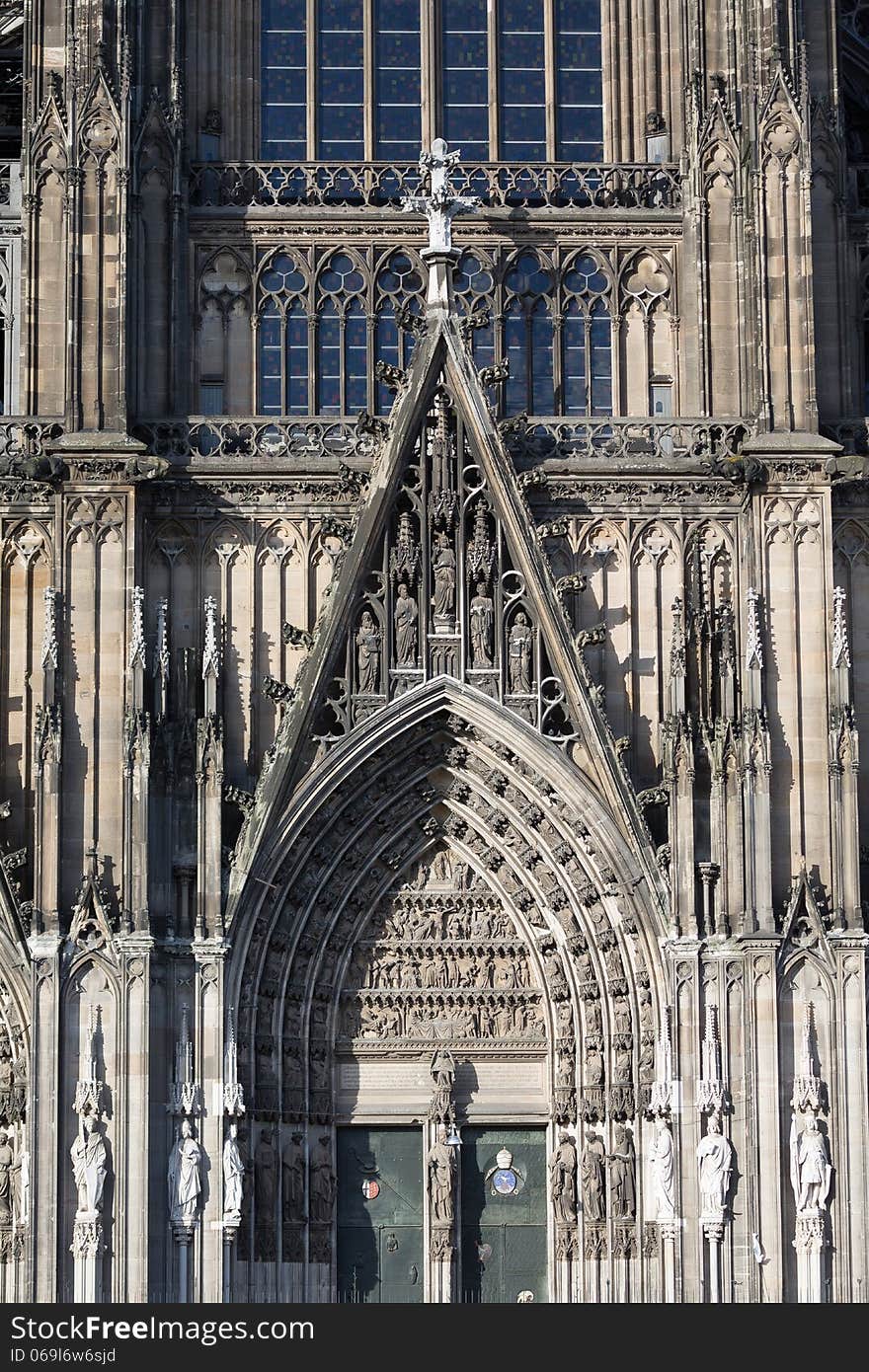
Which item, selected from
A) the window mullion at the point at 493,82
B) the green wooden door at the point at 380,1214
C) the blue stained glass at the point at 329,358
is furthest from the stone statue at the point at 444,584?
the green wooden door at the point at 380,1214

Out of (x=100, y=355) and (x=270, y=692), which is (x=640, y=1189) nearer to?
(x=270, y=692)

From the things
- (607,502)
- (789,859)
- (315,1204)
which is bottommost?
(315,1204)

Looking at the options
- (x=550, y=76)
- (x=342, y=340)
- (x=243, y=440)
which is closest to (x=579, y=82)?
(x=550, y=76)

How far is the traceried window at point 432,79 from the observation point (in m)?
45.3

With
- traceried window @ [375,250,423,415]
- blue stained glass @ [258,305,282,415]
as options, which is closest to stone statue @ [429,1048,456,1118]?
blue stained glass @ [258,305,282,415]

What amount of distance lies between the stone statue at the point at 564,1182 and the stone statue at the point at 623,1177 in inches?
23.9

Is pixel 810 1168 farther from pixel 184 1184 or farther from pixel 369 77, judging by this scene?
pixel 369 77

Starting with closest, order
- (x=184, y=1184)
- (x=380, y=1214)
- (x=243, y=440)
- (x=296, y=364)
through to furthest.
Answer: (x=184, y=1184)
(x=380, y=1214)
(x=243, y=440)
(x=296, y=364)

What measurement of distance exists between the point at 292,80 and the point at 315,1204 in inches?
→ 533

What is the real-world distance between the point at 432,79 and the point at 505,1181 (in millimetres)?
13270

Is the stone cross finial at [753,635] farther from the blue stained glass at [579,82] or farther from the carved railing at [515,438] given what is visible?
the blue stained glass at [579,82]

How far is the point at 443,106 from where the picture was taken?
45500 millimetres

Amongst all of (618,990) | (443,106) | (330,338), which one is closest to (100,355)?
(330,338)

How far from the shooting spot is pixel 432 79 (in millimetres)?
45469
